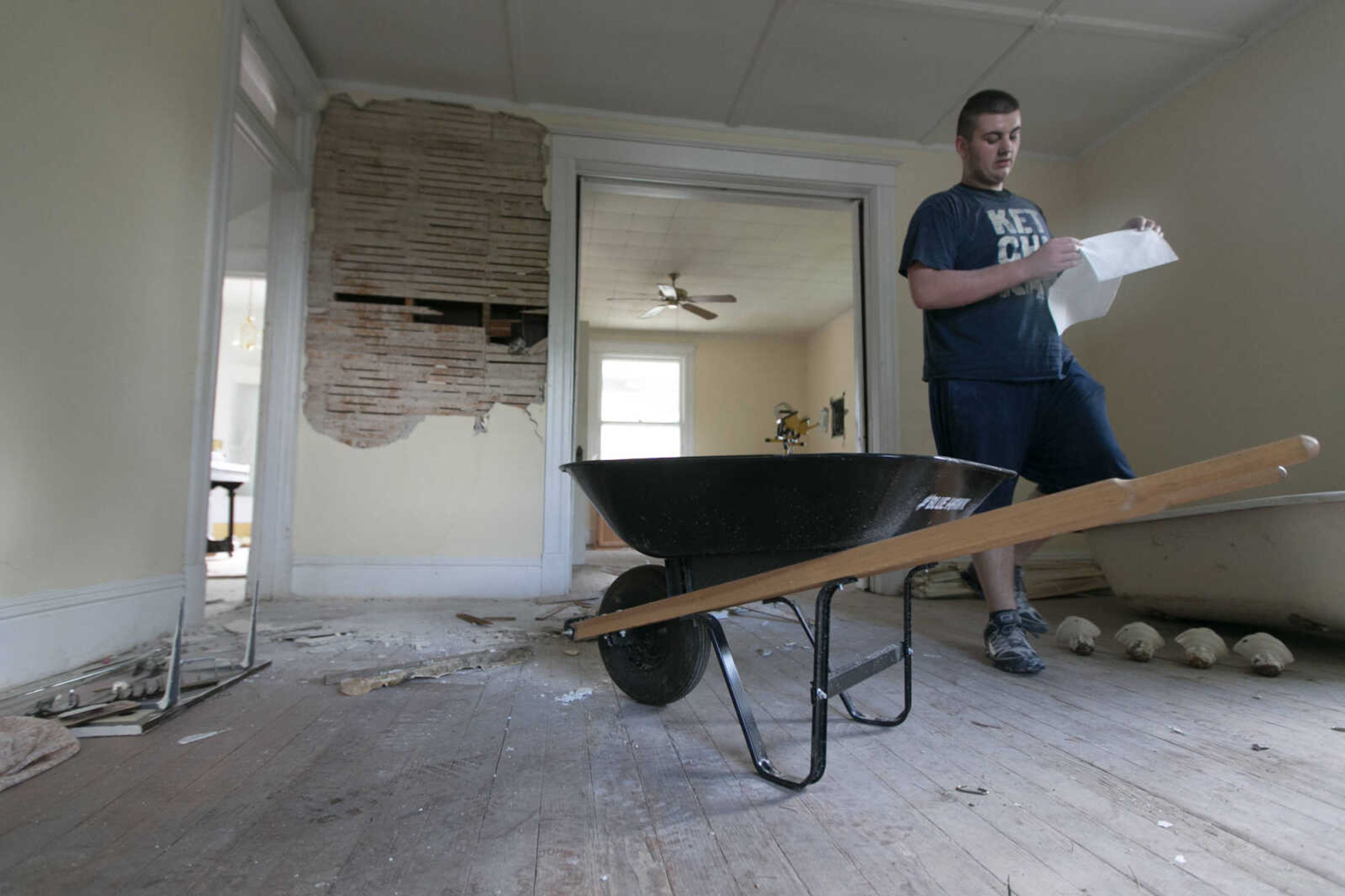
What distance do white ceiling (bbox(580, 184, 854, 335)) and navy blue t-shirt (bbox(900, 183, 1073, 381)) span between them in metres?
2.15

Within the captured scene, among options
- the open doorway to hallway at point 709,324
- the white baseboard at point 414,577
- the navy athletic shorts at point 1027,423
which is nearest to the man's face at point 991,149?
the navy athletic shorts at point 1027,423

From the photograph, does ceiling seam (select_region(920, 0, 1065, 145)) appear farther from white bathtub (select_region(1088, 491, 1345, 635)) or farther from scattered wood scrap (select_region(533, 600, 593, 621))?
scattered wood scrap (select_region(533, 600, 593, 621))

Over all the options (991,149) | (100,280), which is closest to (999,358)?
(991,149)

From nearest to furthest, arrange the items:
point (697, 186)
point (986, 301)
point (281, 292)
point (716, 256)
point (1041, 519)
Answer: point (1041, 519)
point (986, 301)
point (281, 292)
point (697, 186)
point (716, 256)

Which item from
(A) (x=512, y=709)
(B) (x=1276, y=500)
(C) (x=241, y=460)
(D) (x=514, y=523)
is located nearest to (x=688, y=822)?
(A) (x=512, y=709)

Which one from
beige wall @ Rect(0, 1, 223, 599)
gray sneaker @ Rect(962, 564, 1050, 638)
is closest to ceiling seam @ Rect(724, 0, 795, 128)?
beige wall @ Rect(0, 1, 223, 599)

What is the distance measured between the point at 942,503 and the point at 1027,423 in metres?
0.78

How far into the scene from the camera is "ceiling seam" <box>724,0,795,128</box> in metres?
2.75

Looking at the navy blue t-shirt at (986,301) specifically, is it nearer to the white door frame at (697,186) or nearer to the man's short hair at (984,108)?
the man's short hair at (984,108)

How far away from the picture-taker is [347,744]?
1.15 meters

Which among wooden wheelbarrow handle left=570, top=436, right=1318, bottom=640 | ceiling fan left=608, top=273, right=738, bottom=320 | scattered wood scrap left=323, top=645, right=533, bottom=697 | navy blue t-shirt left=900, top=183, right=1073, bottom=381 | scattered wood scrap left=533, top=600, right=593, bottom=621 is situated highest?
ceiling fan left=608, top=273, right=738, bottom=320

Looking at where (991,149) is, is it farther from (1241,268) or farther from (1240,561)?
(1241,268)

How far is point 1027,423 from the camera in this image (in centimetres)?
174

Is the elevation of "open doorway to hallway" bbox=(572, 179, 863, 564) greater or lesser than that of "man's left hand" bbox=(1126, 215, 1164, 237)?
greater
